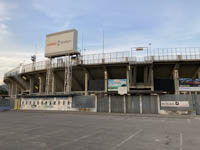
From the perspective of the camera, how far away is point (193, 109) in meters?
24.4

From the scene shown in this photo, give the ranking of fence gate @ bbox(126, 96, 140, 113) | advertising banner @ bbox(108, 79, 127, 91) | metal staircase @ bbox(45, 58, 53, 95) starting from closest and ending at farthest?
1. fence gate @ bbox(126, 96, 140, 113)
2. advertising banner @ bbox(108, 79, 127, 91)
3. metal staircase @ bbox(45, 58, 53, 95)

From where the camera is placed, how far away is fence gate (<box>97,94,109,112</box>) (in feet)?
94.1

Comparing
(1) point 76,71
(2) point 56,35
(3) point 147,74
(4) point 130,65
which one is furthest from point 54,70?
(3) point 147,74

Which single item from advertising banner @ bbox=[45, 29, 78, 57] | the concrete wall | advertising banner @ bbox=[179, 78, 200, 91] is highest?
advertising banner @ bbox=[45, 29, 78, 57]

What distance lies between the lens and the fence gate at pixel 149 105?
85.4 ft

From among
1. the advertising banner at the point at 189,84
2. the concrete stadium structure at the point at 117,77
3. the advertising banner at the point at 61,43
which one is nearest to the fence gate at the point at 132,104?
the concrete stadium structure at the point at 117,77

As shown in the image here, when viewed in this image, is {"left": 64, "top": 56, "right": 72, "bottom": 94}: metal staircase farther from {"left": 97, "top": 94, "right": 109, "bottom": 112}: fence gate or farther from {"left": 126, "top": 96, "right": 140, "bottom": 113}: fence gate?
{"left": 126, "top": 96, "right": 140, "bottom": 113}: fence gate

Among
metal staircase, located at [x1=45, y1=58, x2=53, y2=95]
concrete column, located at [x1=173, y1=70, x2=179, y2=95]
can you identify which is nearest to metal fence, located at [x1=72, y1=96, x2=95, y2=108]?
metal staircase, located at [x1=45, y1=58, x2=53, y2=95]

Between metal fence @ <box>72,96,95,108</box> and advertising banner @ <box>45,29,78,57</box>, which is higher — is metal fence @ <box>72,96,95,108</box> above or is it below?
below

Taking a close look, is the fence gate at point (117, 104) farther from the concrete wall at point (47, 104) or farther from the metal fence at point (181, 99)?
the concrete wall at point (47, 104)

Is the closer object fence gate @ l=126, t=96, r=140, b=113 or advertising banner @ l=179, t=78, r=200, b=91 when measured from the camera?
fence gate @ l=126, t=96, r=140, b=113

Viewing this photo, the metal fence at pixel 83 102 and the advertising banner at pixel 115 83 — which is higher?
the advertising banner at pixel 115 83

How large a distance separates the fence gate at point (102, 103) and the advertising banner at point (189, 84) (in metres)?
16.7

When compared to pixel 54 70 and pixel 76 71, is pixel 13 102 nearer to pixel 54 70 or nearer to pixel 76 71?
pixel 54 70
